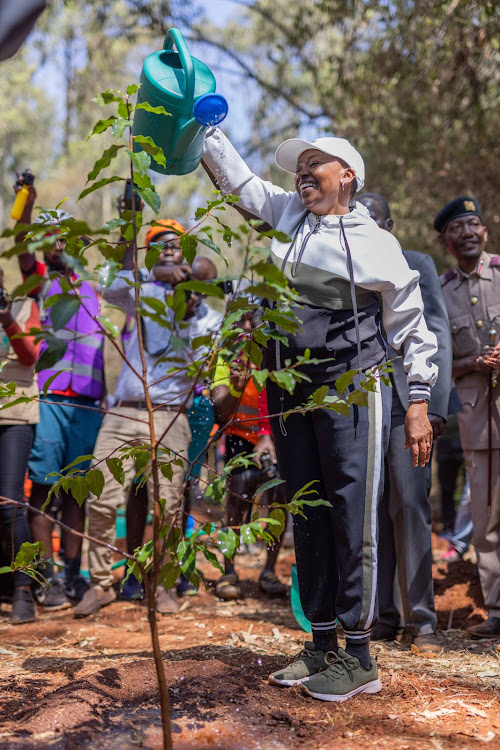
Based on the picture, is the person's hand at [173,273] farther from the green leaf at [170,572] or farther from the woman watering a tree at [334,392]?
the green leaf at [170,572]

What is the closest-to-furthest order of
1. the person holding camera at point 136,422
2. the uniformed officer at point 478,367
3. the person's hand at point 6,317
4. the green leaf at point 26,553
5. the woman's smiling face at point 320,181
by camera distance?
the green leaf at point 26,553 → the woman's smiling face at point 320,181 → the uniformed officer at point 478,367 → the person's hand at point 6,317 → the person holding camera at point 136,422

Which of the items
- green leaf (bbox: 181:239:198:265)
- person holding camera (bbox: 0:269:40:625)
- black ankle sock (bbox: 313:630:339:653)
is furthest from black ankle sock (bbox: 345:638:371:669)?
person holding camera (bbox: 0:269:40:625)

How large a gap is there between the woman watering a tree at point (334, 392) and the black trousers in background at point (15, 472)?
7.01 feet

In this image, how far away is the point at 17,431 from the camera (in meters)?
4.59

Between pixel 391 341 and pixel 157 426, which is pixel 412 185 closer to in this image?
pixel 157 426

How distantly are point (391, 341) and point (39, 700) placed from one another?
1886mm

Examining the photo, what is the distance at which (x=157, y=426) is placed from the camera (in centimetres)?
473

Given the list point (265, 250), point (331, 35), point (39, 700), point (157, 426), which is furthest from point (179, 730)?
point (331, 35)

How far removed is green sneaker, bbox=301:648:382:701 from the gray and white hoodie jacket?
3.64 ft

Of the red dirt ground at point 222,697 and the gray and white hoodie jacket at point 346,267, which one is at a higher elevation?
the gray and white hoodie jacket at point 346,267

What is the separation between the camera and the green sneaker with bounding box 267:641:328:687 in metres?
2.88

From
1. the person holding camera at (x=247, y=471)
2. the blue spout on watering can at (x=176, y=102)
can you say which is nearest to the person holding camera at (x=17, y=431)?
the person holding camera at (x=247, y=471)

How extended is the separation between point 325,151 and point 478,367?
184 cm

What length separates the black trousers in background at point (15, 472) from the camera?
4.50 metres
